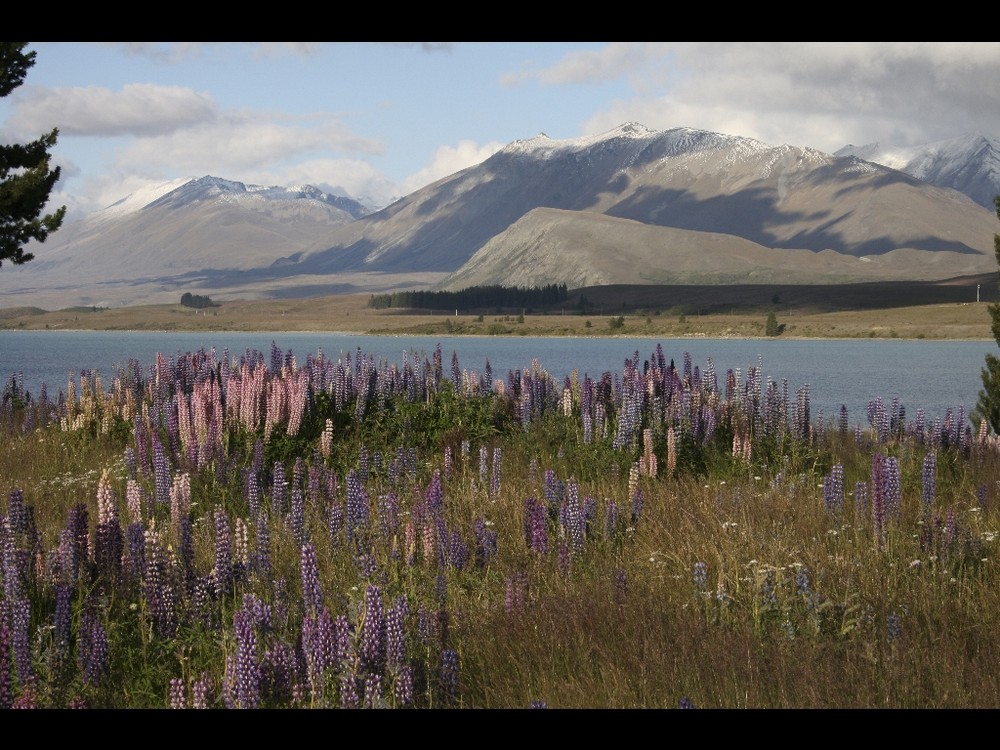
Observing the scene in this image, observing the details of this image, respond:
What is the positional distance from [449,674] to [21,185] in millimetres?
31416

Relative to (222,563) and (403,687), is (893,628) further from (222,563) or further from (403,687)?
(222,563)

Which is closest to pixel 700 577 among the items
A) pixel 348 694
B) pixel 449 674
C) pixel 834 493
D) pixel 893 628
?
pixel 893 628

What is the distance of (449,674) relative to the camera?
17.5 feet

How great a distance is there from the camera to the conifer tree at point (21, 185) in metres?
32.1

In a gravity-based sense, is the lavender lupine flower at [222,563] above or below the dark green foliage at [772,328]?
above

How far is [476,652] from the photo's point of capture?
6.13m

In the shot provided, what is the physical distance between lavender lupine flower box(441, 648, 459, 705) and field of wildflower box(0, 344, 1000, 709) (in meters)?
0.01

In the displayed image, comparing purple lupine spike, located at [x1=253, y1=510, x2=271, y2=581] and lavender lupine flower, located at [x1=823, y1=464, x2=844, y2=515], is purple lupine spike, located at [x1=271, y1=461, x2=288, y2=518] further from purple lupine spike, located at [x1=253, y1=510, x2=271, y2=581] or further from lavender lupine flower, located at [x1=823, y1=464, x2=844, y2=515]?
lavender lupine flower, located at [x1=823, y1=464, x2=844, y2=515]

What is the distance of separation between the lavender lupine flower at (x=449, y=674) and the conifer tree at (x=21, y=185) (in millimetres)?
30783

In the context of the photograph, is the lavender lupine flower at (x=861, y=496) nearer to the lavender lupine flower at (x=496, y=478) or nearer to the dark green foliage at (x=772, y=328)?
the lavender lupine flower at (x=496, y=478)

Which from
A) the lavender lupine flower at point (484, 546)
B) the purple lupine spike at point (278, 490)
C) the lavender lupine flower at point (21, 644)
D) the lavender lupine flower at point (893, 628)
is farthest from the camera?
the purple lupine spike at point (278, 490)

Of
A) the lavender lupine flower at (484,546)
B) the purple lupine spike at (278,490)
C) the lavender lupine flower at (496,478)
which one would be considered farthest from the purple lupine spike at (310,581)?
the lavender lupine flower at (496,478)

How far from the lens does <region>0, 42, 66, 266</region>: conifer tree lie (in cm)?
3212
